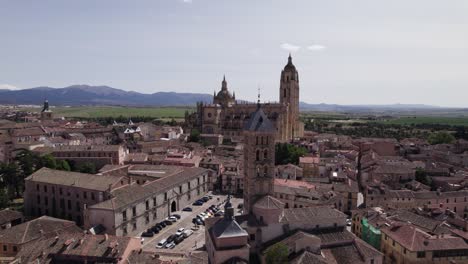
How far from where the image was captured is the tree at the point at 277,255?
33.5 metres

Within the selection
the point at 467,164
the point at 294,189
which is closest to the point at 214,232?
the point at 294,189

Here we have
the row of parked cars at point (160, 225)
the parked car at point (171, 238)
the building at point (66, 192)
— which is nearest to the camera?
the parked car at point (171, 238)

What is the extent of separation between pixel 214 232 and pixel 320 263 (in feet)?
33.5

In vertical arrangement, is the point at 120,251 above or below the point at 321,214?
below

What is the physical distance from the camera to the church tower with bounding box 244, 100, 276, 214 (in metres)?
43.0

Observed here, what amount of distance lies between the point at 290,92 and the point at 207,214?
249ft

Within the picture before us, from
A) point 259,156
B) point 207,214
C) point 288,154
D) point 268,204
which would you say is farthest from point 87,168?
point 268,204

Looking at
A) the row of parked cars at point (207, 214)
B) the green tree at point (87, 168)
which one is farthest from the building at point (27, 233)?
the green tree at point (87, 168)

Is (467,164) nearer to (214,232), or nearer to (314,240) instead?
(314,240)

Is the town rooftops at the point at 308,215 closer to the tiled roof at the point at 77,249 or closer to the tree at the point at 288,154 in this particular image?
the tiled roof at the point at 77,249

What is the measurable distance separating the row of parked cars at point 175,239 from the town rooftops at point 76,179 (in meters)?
12.0

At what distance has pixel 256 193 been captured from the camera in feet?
143

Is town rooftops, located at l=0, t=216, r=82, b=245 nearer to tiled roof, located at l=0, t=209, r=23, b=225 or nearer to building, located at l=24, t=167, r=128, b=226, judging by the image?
tiled roof, located at l=0, t=209, r=23, b=225

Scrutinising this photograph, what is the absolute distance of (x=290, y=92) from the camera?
127m
